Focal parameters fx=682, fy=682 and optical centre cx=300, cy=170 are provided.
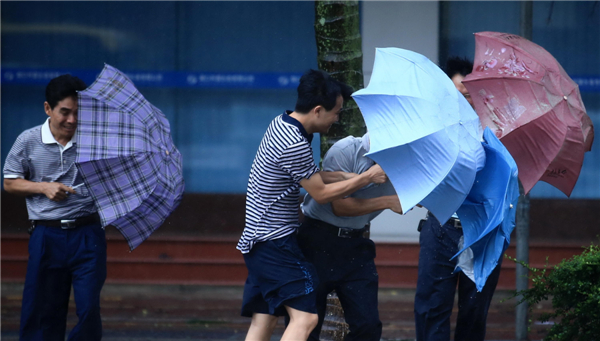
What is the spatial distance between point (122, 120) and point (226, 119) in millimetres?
4143

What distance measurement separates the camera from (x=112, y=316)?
6906 mm

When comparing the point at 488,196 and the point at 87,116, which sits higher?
the point at 87,116

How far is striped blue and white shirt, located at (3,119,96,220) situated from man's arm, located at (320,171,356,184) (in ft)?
5.37

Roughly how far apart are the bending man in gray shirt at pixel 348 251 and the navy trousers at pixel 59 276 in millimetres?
1430

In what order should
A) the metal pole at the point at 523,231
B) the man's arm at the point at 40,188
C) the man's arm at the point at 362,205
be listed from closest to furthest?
the man's arm at the point at 362,205
the man's arm at the point at 40,188
the metal pole at the point at 523,231

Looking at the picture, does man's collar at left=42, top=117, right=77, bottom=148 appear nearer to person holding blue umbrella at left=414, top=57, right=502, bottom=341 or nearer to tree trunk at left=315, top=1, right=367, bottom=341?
tree trunk at left=315, top=1, right=367, bottom=341

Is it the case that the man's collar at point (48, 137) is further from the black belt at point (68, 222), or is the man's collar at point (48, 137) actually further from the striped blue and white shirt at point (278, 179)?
the striped blue and white shirt at point (278, 179)

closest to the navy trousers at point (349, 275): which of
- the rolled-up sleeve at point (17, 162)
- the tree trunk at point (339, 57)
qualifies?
the tree trunk at point (339, 57)

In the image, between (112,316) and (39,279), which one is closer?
(39,279)

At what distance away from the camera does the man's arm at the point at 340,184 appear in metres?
3.82

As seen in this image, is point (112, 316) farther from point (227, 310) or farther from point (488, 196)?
point (488, 196)

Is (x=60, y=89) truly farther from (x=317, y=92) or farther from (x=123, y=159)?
(x=317, y=92)

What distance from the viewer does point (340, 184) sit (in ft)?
12.6

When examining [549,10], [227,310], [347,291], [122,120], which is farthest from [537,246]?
[122,120]
